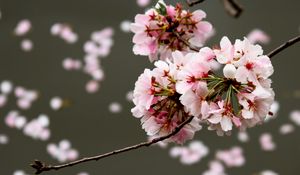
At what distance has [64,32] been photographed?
2.84 meters

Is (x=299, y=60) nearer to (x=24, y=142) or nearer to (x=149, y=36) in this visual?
(x=24, y=142)

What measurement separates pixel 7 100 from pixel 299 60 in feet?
5.34

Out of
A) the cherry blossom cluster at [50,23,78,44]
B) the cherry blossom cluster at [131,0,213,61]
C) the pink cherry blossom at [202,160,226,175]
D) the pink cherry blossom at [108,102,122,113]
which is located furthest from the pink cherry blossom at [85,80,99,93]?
the cherry blossom cluster at [131,0,213,61]

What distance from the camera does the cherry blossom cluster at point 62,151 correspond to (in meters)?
2.56

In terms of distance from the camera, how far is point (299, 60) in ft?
8.93

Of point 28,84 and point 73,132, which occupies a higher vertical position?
point 28,84

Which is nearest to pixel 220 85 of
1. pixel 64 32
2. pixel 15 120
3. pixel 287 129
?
pixel 287 129

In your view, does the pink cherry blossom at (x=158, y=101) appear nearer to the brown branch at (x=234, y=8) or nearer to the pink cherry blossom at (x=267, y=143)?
the brown branch at (x=234, y=8)

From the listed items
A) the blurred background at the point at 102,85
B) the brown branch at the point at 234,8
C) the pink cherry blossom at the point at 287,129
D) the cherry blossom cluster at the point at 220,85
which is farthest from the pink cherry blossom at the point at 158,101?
the pink cherry blossom at the point at 287,129

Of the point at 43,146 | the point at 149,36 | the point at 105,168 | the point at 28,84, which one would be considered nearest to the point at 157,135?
the point at 149,36

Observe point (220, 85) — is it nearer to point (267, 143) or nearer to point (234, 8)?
point (234, 8)

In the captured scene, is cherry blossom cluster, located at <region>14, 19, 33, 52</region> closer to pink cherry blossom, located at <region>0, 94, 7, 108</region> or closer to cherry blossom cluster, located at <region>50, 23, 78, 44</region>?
cherry blossom cluster, located at <region>50, 23, 78, 44</region>

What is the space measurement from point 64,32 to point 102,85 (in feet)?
1.24

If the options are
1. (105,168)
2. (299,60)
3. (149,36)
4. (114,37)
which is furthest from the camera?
(114,37)
